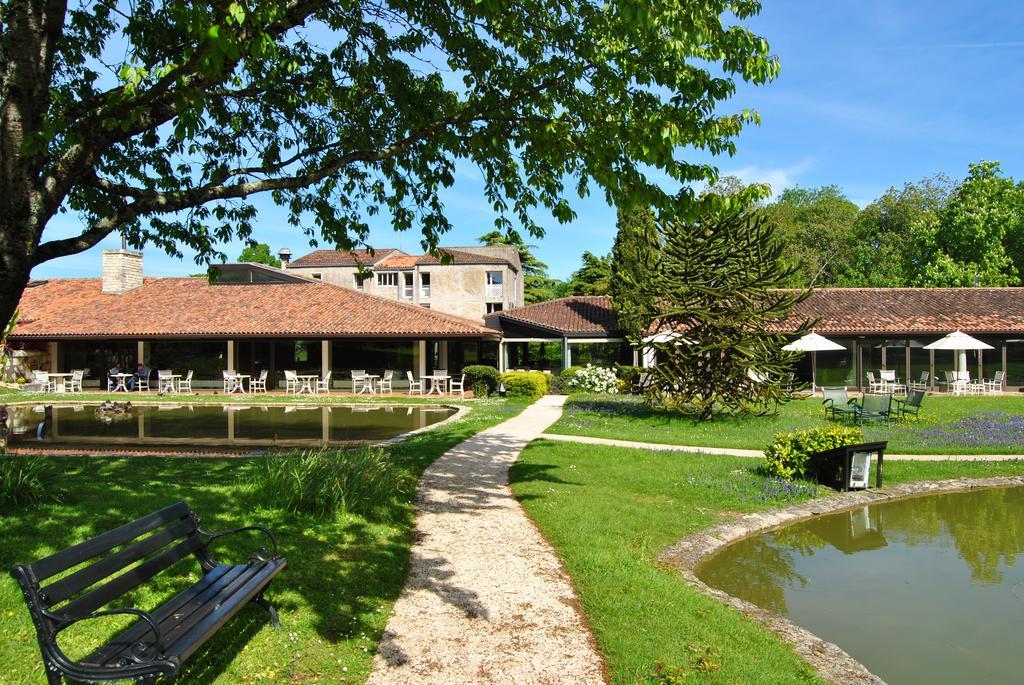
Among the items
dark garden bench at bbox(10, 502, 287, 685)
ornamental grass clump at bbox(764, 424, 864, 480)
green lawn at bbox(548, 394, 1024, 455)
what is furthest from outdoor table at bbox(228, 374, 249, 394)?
dark garden bench at bbox(10, 502, 287, 685)

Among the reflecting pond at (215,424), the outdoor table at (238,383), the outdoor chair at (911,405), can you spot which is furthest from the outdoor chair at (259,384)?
the outdoor chair at (911,405)

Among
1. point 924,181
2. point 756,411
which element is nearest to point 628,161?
point 756,411

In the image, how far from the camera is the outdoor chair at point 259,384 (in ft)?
96.1

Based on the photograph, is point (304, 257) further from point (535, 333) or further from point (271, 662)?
point (271, 662)

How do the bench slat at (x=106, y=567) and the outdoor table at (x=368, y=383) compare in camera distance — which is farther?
the outdoor table at (x=368, y=383)

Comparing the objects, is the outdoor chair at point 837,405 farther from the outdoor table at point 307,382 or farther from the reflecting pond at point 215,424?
the outdoor table at point 307,382

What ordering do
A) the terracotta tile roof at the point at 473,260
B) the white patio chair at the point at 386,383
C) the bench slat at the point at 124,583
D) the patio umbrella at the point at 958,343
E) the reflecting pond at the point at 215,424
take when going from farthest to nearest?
the terracotta tile roof at the point at 473,260
the white patio chair at the point at 386,383
the patio umbrella at the point at 958,343
the reflecting pond at the point at 215,424
the bench slat at the point at 124,583

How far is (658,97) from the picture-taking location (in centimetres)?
717

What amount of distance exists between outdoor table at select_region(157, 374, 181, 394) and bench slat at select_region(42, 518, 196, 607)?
26632 mm

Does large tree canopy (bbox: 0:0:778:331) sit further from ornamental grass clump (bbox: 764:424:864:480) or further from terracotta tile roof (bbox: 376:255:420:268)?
terracotta tile roof (bbox: 376:255:420:268)

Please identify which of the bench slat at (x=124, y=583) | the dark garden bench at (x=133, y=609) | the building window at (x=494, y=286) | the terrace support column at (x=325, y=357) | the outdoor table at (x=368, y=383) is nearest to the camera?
the dark garden bench at (x=133, y=609)

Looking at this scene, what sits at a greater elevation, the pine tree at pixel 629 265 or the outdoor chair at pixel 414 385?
the pine tree at pixel 629 265

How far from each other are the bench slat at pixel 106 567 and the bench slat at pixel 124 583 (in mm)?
53

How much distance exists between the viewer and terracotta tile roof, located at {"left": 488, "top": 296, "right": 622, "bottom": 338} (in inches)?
1199
